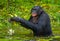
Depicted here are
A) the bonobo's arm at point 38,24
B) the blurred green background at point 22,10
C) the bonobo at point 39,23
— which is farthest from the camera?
the blurred green background at point 22,10

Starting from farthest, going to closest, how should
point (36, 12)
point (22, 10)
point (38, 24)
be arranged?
point (22, 10)
point (36, 12)
point (38, 24)

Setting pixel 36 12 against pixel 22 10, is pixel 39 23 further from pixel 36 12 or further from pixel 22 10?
pixel 22 10

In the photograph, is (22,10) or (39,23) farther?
(22,10)

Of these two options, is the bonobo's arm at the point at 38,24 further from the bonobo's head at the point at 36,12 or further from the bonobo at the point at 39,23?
the bonobo's head at the point at 36,12

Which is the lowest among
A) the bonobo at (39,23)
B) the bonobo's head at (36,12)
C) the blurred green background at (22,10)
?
the blurred green background at (22,10)

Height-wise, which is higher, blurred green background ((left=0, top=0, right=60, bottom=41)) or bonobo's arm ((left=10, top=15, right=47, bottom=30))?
bonobo's arm ((left=10, top=15, right=47, bottom=30))

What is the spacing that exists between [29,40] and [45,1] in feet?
26.6

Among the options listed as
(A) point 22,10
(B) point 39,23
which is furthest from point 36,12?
(A) point 22,10

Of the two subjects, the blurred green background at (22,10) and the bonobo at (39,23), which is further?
the blurred green background at (22,10)

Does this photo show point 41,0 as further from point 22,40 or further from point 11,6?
point 22,40

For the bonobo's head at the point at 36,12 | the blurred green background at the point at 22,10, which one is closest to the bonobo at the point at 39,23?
the bonobo's head at the point at 36,12

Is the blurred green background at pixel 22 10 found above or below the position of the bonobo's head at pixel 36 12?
below

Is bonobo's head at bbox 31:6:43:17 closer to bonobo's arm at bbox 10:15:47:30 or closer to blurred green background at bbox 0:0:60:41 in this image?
bonobo's arm at bbox 10:15:47:30

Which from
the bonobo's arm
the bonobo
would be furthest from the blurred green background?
the bonobo's arm
